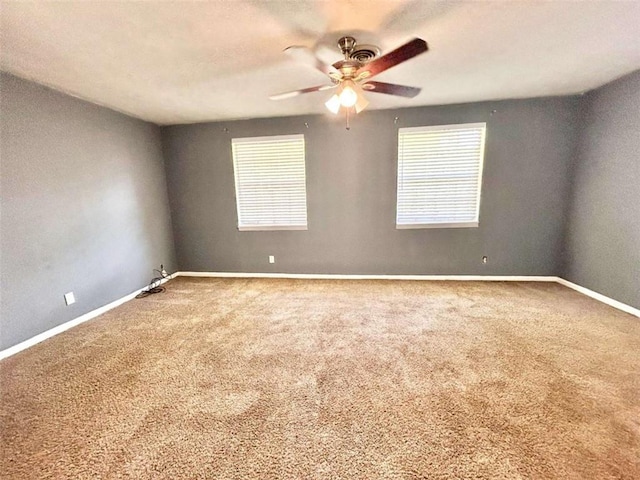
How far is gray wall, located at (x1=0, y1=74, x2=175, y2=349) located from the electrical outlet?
47mm

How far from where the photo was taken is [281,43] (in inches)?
80.8

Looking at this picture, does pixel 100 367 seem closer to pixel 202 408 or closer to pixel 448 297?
pixel 202 408

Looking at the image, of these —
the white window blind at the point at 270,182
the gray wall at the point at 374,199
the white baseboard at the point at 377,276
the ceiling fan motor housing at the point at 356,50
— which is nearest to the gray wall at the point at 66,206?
the gray wall at the point at 374,199

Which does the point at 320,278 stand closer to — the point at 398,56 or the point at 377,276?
the point at 377,276

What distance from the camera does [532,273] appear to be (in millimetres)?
3947

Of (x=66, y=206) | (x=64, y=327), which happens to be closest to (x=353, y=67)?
(x=66, y=206)

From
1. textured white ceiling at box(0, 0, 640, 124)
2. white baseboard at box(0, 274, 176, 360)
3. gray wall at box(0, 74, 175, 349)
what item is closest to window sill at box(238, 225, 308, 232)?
gray wall at box(0, 74, 175, 349)

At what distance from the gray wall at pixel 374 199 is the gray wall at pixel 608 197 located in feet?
0.63

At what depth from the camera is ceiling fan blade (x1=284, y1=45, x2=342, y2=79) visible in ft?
5.48

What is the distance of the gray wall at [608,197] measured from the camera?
2863 mm

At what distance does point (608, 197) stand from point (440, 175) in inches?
72.4

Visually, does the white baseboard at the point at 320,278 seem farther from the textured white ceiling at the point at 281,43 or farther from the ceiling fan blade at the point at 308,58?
the ceiling fan blade at the point at 308,58

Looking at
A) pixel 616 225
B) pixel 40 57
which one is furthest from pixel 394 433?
pixel 40 57

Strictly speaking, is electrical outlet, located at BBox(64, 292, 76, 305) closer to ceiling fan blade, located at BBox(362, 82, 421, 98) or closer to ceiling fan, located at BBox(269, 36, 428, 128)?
ceiling fan, located at BBox(269, 36, 428, 128)
